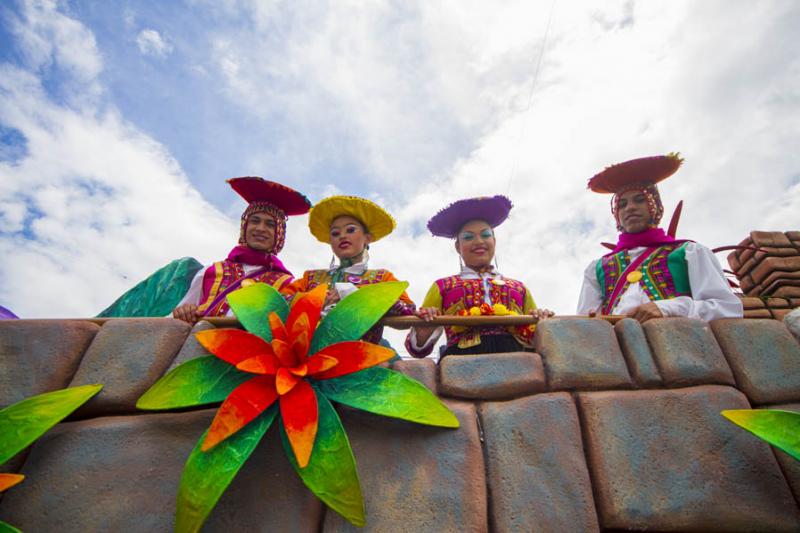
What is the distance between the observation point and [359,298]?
4.92 ft

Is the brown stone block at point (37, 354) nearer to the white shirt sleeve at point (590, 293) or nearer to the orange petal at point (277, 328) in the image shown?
the orange petal at point (277, 328)

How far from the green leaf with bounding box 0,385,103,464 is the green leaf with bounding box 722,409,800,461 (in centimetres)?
195

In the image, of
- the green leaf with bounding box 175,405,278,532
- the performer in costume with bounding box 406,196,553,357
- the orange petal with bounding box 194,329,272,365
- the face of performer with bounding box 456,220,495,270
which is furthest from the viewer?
the face of performer with bounding box 456,220,495,270

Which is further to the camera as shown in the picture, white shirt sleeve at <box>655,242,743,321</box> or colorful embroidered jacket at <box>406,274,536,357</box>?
colorful embroidered jacket at <box>406,274,536,357</box>

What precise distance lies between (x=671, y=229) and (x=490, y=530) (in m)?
2.18

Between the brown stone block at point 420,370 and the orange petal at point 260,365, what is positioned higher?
the brown stone block at point 420,370

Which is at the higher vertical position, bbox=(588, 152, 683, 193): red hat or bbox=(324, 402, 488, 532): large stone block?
bbox=(588, 152, 683, 193): red hat

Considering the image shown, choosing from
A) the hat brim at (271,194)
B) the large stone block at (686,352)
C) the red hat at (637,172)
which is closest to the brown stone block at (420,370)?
the large stone block at (686,352)

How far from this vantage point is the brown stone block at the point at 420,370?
54.9 inches

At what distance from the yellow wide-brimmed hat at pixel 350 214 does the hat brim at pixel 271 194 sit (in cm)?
19

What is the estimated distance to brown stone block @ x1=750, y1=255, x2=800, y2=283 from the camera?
234 centimetres

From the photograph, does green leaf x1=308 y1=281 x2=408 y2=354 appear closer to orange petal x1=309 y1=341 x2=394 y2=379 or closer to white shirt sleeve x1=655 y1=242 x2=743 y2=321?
orange petal x1=309 y1=341 x2=394 y2=379

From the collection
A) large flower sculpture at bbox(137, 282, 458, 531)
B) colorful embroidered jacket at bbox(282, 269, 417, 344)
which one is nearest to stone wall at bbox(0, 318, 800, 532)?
large flower sculpture at bbox(137, 282, 458, 531)

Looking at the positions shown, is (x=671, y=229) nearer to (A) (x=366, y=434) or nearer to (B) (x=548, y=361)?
(B) (x=548, y=361)
